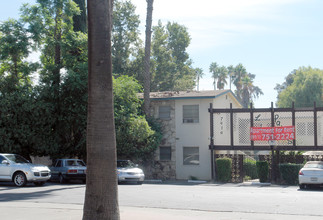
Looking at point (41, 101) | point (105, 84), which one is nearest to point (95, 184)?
point (105, 84)

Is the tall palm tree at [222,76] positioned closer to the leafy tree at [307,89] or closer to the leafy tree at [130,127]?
the leafy tree at [307,89]

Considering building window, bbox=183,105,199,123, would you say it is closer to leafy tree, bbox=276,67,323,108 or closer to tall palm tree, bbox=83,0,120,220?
tall palm tree, bbox=83,0,120,220

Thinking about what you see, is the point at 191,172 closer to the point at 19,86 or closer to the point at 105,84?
the point at 19,86

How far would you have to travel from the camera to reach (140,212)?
1195 cm

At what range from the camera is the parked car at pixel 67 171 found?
23.9 m

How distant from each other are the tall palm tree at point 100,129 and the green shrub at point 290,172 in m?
18.2

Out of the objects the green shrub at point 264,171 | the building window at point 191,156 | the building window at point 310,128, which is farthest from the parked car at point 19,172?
the building window at point 310,128

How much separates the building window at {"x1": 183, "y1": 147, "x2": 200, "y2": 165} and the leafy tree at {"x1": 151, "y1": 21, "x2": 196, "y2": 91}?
19.5 metres

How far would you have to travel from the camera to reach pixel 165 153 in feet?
100

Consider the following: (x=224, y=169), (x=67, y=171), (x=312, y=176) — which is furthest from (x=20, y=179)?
(x=312, y=176)

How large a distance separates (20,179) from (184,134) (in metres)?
12.8

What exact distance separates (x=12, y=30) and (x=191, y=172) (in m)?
15.4

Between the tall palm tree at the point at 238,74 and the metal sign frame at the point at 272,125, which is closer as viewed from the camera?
the metal sign frame at the point at 272,125

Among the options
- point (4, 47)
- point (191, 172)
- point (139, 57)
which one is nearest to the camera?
point (4, 47)
